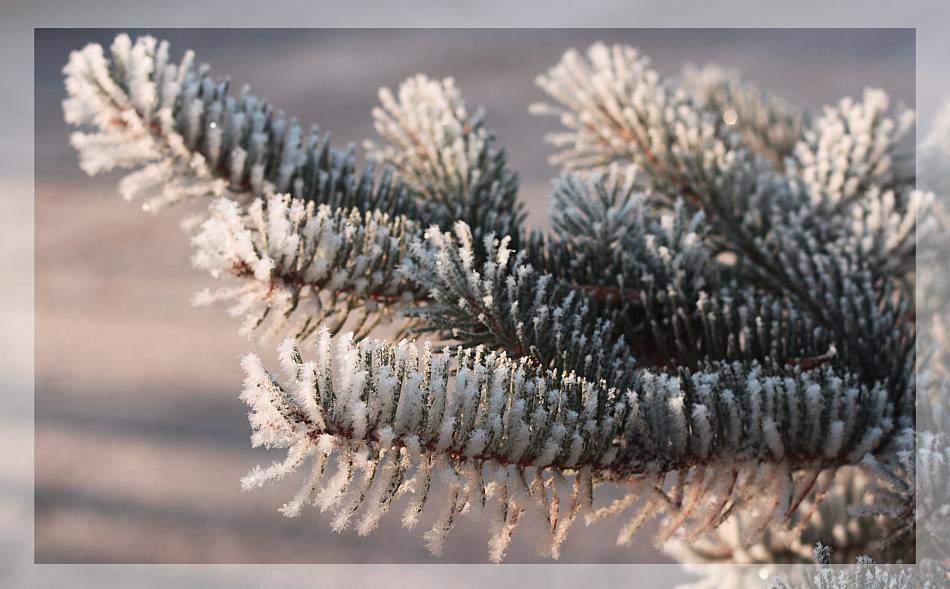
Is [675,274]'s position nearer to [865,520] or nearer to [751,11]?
[865,520]

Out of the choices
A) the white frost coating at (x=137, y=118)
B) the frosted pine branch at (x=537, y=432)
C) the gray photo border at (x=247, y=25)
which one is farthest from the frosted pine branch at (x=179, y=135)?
the gray photo border at (x=247, y=25)

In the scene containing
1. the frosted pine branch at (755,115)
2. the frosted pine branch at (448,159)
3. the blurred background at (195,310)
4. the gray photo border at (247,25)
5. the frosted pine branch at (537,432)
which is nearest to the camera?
the frosted pine branch at (537,432)

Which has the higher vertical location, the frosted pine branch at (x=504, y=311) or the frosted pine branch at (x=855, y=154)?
Answer: the frosted pine branch at (x=855, y=154)

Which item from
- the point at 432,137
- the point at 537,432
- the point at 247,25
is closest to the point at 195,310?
the point at 432,137

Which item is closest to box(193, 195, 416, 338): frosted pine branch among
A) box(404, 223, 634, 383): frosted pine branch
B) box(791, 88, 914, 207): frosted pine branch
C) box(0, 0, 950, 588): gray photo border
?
box(404, 223, 634, 383): frosted pine branch

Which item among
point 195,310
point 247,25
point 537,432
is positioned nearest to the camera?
point 537,432

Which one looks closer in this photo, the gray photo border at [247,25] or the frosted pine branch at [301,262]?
the frosted pine branch at [301,262]

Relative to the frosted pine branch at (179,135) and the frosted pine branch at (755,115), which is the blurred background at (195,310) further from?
the frosted pine branch at (179,135)

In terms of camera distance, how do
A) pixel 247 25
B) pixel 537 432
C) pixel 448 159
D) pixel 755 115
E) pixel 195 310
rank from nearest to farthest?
pixel 537 432 < pixel 448 159 < pixel 755 115 < pixel 195 310 < pixel 247 25

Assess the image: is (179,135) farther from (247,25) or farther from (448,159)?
(247,25)
